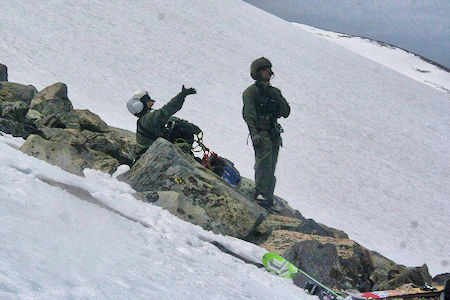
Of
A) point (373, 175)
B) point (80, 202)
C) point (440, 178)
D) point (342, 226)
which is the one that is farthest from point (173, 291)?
point (440, 178)

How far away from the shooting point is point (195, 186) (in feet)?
18.8

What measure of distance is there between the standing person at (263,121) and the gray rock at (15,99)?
3.52 m

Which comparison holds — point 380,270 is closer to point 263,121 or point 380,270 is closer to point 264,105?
point 263,121

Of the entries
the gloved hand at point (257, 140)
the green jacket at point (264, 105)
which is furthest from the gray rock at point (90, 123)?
the gloved hand at point (257, 140)

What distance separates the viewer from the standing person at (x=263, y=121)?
23.0 feet

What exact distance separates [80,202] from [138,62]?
17153 millimetres

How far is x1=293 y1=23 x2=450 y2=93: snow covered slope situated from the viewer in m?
71.0

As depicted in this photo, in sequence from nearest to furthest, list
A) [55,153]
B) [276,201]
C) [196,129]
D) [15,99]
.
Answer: [55,153], [196,129], [276,201], [15,99]

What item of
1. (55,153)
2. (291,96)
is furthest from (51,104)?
(291,96)

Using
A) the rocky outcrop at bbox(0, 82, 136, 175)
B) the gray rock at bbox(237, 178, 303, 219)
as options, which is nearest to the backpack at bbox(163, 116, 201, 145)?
the rocky outcrop at bbox(0, 82, 136, 175)

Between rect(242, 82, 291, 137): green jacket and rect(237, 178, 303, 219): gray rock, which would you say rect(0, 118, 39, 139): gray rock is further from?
rect(237, 178, 303, 219): gray rock

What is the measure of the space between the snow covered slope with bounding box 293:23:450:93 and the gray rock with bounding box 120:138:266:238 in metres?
67.2

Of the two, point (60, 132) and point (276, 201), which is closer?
point (60, 132)

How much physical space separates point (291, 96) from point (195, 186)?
16.5m
